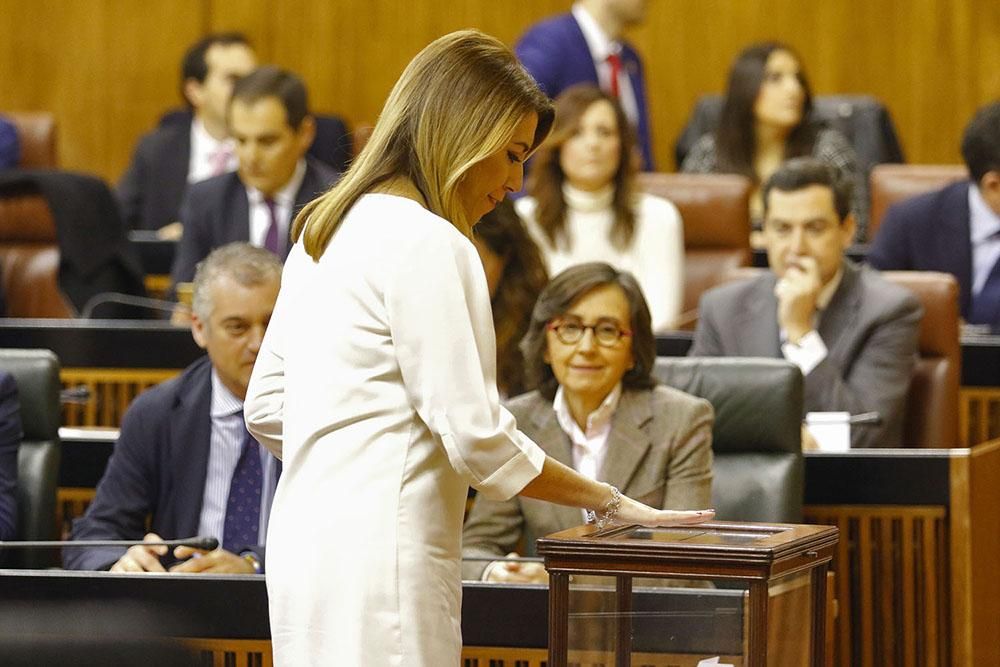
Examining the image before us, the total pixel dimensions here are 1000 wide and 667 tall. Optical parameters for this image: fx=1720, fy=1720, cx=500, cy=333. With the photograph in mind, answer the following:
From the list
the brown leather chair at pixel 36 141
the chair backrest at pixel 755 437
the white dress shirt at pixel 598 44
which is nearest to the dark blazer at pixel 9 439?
the chair backrest at pixel 755 437

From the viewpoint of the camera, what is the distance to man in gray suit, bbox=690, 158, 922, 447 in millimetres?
3842

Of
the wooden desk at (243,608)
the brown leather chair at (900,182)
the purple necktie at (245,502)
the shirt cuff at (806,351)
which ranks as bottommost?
the wooden desk at (243,608)

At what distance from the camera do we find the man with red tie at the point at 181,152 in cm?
679

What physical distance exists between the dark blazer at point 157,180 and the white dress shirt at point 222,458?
3.73m

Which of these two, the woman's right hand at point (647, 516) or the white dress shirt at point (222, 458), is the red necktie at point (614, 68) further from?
the woman's right hand at point (647, 516)

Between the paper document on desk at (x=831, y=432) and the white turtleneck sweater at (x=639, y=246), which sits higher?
the white turtleneck sweater at (x=639, y=246)

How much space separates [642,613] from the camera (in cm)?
191

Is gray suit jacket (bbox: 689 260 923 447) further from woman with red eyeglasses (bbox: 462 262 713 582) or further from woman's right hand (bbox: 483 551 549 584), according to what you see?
woman's right hand (bbox: 483 551 549 584)

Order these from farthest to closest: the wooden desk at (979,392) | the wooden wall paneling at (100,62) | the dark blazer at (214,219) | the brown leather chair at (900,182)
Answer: the wooden wall paneling at (100,62), the brown leather chair at (900,182), the dark blazer at (214,219), the wooden desk at (979,392)

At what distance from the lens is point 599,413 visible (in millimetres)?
3098

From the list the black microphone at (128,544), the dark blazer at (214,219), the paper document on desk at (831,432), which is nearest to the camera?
the black microphone at (128,544)

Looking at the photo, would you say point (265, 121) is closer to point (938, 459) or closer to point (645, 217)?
point (645, 217)

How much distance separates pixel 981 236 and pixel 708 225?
83 cm

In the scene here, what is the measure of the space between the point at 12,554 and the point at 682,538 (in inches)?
51.0
